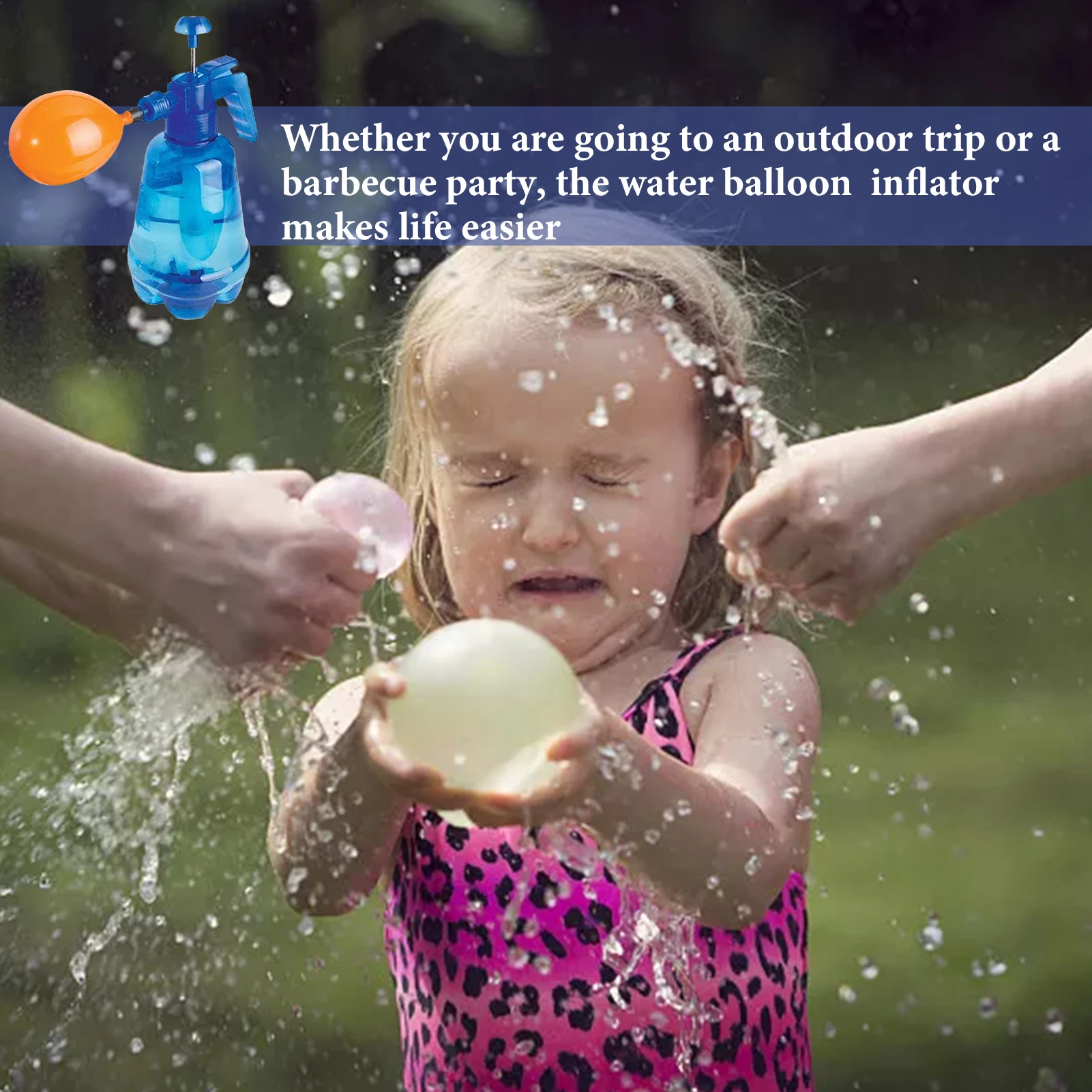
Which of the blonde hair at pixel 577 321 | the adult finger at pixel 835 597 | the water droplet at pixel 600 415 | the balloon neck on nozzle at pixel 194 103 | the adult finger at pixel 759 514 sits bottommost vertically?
the adult finger at pixel 835 597

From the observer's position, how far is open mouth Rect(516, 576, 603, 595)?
170 cm

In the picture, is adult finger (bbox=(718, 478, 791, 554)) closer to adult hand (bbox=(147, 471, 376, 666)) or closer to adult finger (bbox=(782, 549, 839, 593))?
adult finger (bbox=(782, 549, 839, 593))


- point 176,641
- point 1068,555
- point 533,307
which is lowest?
point 176,641

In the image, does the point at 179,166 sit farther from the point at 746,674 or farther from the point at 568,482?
the point at 746,674

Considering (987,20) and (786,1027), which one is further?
(987,20)

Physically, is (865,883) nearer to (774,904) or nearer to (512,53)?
(774,904)

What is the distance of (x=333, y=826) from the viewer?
5.32 ft

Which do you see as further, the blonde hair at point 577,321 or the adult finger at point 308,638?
the blonde hair at point 577,321

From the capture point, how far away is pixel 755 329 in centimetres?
202

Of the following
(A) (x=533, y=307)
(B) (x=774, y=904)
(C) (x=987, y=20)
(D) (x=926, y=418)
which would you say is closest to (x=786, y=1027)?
(B) (x=774, y=904)

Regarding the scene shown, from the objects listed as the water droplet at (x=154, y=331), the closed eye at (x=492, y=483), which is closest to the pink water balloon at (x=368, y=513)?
the closed eye at (x=492, y=483)

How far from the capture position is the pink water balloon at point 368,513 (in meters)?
1.57

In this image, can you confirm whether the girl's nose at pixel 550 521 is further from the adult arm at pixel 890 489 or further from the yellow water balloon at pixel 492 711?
the yellow water balloon at pixel 492 711

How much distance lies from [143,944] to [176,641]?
151 cm
